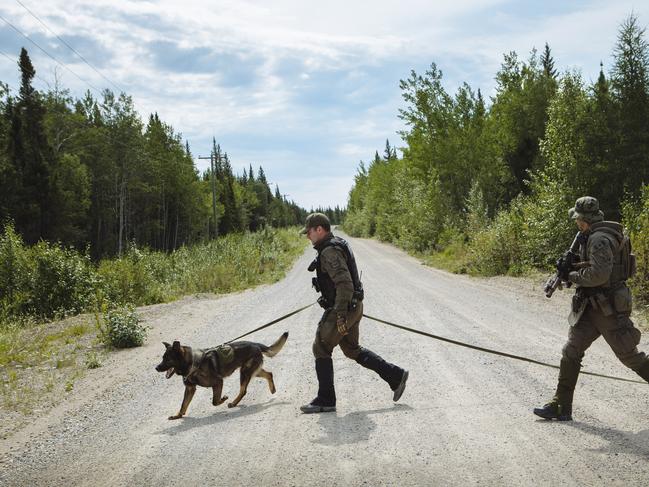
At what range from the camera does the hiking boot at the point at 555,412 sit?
4598mm

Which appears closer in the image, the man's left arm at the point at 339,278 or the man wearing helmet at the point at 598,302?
the man wearing helmet at the point at 598,302

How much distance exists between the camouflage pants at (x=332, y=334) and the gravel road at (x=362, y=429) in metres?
0.62

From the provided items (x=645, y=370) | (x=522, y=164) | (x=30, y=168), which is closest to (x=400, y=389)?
(x=645, y=370)

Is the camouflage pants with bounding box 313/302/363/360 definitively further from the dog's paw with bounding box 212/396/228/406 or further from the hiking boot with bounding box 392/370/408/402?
the dog's paw with bounding box 212/396/228/406

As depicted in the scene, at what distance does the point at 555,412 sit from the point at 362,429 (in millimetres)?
1738

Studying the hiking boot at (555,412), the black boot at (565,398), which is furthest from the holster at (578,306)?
the hiking boot at (555,412)


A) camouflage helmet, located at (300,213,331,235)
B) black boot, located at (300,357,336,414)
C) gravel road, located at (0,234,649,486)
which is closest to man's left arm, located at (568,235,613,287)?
gravel road, located at (0,234,649,486)

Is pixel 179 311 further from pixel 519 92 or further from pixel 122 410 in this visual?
pixel 519 92

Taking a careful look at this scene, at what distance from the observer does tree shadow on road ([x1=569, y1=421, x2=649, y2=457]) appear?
12.7ft

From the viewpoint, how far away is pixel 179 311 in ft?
45.0

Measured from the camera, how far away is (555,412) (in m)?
4.61

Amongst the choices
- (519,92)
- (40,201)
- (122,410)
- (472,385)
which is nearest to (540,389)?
(472,385)

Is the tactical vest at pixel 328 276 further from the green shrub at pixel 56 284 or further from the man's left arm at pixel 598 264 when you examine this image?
the green shrub at pixel 56 284

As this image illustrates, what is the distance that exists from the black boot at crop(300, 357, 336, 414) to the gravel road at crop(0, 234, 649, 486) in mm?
140
